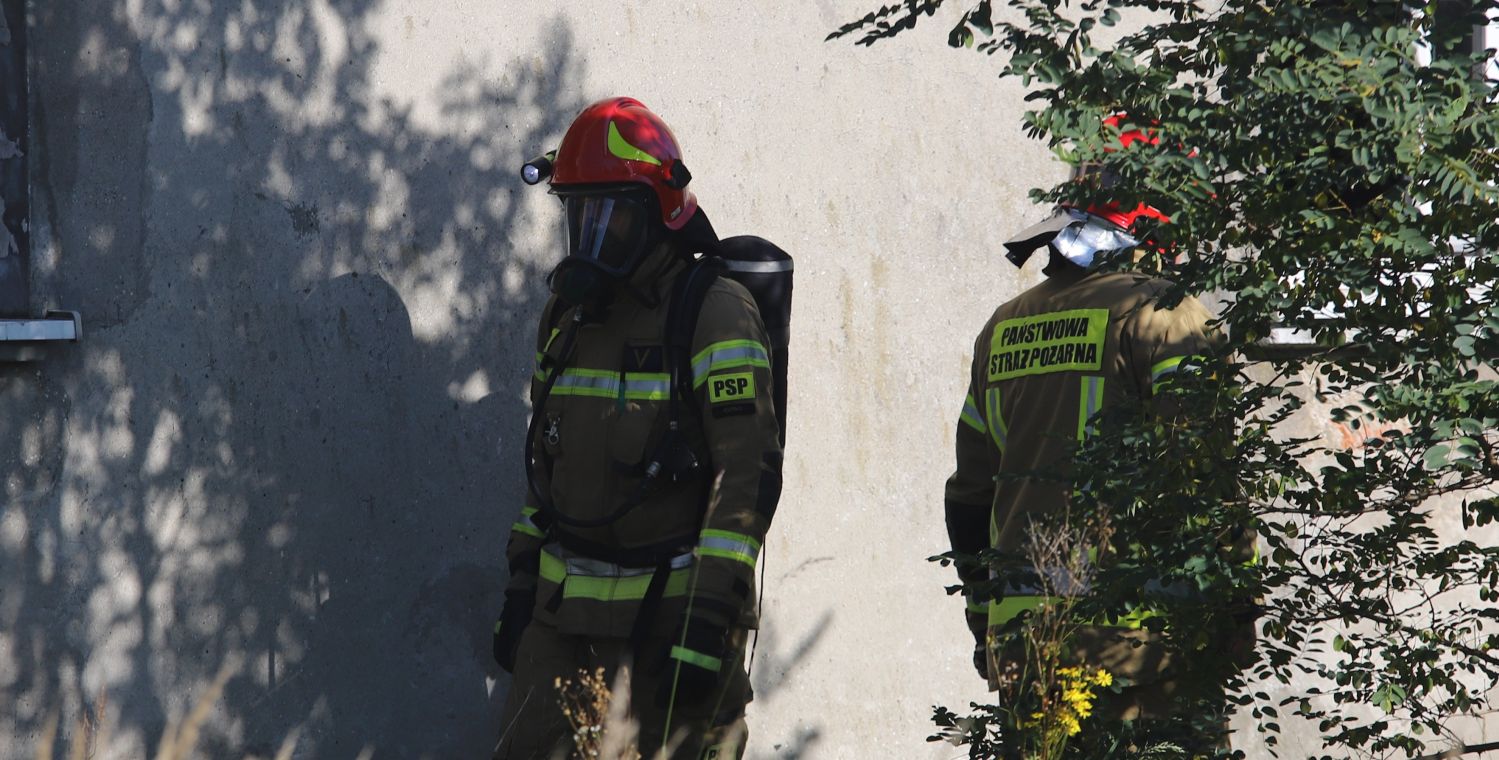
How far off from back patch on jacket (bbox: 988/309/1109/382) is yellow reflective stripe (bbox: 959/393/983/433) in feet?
0.42

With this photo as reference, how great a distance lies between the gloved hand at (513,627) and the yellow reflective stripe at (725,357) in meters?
0.76

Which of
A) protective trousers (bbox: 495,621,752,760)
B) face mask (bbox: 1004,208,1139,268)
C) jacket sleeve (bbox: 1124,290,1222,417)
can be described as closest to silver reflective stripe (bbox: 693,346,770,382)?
protective trousers (bbox: 495,621,752,760)

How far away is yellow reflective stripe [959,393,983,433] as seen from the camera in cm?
398

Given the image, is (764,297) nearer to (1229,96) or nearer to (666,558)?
(666,558)

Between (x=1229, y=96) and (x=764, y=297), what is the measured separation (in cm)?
196

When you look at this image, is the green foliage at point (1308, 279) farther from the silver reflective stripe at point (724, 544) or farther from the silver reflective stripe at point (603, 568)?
the silver reflective stripe at point (603, 568)

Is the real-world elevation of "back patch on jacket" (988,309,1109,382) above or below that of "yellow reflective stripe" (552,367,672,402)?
above

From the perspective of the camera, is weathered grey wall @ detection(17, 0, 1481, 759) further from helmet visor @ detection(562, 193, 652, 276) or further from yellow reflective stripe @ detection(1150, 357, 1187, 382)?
yellow reflective stripe @ detection(1150, 357, 1187, 382)

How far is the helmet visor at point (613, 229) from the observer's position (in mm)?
3941

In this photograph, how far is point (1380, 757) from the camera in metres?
2.74

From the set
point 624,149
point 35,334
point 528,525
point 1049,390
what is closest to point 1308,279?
point 1049,390

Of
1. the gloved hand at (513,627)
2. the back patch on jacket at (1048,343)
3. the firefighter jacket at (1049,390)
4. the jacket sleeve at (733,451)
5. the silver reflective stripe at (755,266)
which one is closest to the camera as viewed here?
the firefighter jacket at (1049,390)

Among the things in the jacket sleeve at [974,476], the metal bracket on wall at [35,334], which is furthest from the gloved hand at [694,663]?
the metal bracket on wall at [35,334]

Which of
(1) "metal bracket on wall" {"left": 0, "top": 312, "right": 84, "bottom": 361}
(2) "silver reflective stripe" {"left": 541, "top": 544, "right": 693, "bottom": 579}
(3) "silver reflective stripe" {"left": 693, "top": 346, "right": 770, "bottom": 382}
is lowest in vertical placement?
(2) "silver reflective stripe" {"left": 541, "top": 544, "right": 693, "bottom": 579}
